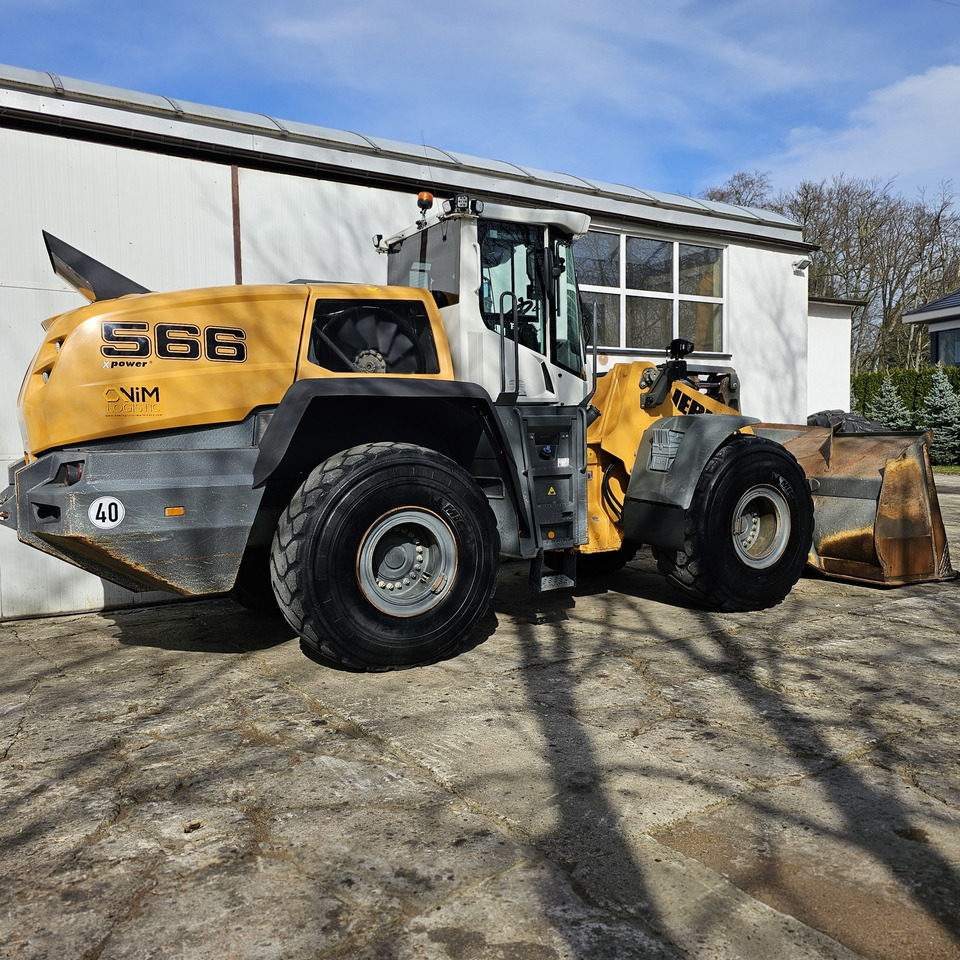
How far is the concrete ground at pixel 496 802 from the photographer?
7.54ft

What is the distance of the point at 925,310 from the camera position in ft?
92.5

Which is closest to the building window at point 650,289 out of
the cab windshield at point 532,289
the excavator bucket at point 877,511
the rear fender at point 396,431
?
the excavator bucket at point 877,511

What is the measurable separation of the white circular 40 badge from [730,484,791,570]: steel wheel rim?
154 inches

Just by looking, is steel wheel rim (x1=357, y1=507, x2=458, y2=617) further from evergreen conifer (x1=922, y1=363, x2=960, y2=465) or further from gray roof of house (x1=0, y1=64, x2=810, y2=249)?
evergreen conifer (x1=922, y1=363, x2=960, y2=465)

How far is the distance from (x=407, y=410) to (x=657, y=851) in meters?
3.02

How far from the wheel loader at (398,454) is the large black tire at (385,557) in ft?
0.04

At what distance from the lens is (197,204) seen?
281 inches

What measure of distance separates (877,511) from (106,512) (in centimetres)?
538

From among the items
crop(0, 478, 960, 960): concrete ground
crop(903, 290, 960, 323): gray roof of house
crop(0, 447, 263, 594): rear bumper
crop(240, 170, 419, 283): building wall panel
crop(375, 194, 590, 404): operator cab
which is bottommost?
crop(0, 478, 960, 960): concrete ground

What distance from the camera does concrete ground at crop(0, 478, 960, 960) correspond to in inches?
90.5

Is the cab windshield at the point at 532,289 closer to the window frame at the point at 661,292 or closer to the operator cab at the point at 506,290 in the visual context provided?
the operator cab at the point at 506,290

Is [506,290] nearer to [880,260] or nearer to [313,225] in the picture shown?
[313,225]

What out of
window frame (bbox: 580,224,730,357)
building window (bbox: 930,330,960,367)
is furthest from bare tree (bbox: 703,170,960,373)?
window frame (bbox: 580,224,730,357)

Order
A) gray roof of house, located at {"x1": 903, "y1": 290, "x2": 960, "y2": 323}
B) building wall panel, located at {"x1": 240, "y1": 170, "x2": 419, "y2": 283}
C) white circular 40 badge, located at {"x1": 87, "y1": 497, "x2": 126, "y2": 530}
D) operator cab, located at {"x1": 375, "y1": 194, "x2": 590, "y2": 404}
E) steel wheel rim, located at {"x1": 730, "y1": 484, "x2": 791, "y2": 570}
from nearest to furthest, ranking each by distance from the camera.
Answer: white circular 40 badge, located at {"x1": 87, "y1": 497, "x2": 126, "y2": 530} < operator cab, located at {"x1": 375, "y1": 194, "x2": 590, "y2": 404} < steel wheel rim, located at {"x1": 730, "y1": 484, "x2": 791, "y2": 570} < building wall panel, located at {"x1": 240, "y1": 170, "x2": 419, "y2": 283} < gray roof of house, located at {"x1": 903, "y1": 290, "x2": 960, "y2": 323}
